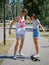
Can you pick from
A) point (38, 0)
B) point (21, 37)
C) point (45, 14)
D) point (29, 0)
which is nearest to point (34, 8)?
point (38, 0)

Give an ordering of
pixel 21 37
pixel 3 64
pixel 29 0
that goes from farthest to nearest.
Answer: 1. pixel 29 0
2. pixel 21 37
3. pixel 3 64

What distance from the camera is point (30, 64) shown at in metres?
9.87

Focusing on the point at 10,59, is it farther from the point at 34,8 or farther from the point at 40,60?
the point at 34,8

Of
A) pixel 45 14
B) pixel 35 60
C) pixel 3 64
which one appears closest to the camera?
pixel 3 64

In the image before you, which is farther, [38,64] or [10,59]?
[10,59]

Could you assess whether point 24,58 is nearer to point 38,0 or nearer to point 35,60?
point 35,60

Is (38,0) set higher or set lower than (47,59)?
higher

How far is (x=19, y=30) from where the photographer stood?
1127cm

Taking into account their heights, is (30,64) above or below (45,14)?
below

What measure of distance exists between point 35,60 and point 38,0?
51575 millimetres

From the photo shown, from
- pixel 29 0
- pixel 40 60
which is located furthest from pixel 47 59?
pixel 29 0

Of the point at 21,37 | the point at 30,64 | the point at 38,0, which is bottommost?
the point at 30,64

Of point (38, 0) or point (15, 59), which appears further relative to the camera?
point (38, 0)

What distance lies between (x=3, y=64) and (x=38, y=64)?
45.5 inches
